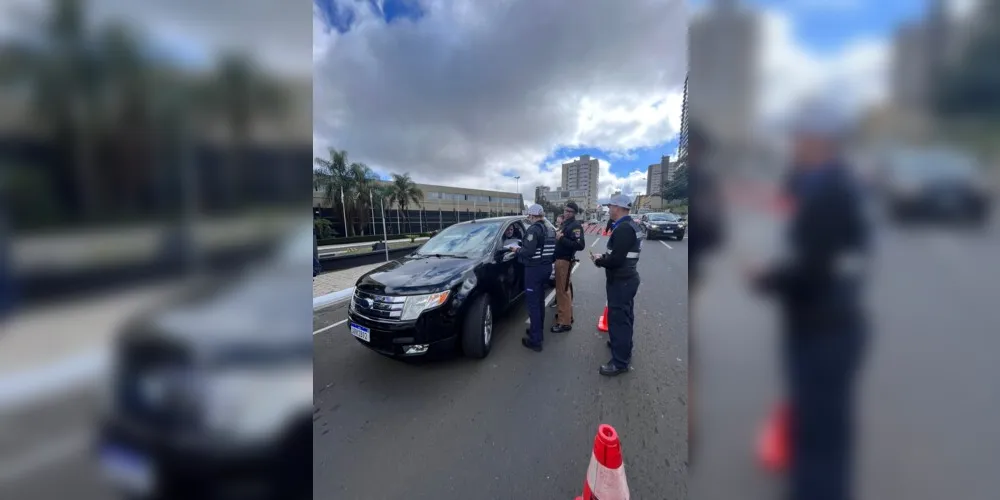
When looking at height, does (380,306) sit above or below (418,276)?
below

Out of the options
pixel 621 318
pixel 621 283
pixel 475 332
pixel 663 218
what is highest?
pixel 663 218

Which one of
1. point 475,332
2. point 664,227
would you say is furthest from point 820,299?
point 664,227

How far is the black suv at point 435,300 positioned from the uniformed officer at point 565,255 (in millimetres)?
718

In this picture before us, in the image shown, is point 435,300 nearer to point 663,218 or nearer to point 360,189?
point 663,218

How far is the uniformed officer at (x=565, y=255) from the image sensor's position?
434 centimetres

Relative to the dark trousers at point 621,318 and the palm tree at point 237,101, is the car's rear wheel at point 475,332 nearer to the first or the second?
the dark trousers at point 621,318

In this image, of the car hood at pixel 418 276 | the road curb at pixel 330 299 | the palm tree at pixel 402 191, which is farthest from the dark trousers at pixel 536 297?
the palm tree at pixel 402 191

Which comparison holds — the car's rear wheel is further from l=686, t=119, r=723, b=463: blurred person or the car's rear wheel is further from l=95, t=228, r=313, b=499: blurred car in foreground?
l=686, t=119, r=723, b=463: blurred person

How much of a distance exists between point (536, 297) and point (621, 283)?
1020 mm

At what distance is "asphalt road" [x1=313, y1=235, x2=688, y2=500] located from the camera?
1.99 metres

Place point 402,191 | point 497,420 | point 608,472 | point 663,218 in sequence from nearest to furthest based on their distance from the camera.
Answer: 1. point 608,472
2. point 497,420
3. point 663,218
4. point 402,191

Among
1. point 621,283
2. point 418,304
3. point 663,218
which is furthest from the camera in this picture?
point 663,218

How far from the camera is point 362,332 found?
323cm

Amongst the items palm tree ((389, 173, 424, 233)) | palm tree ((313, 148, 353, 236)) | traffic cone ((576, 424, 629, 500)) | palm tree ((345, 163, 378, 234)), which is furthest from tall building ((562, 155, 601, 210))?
traffic cone ((576, 424, 629, 500))
